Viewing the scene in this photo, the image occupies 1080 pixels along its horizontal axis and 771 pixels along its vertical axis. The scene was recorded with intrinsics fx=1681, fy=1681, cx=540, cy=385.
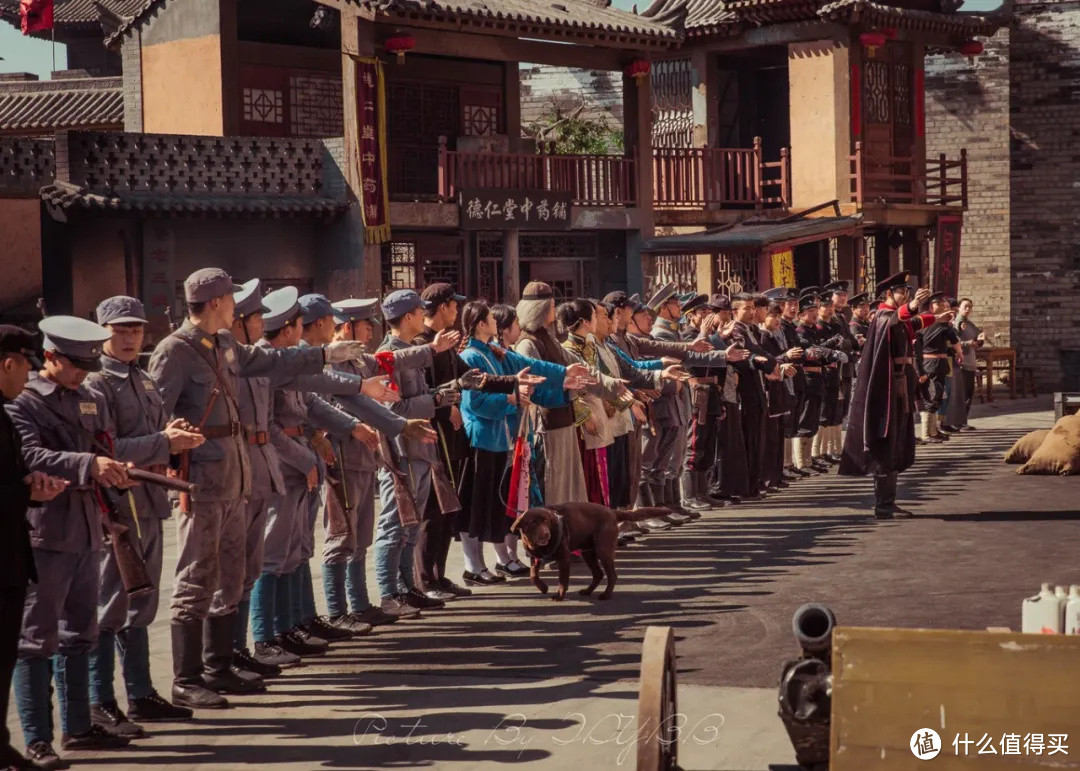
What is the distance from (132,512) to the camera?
23.9 feet

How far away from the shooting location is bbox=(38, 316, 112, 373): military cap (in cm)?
696

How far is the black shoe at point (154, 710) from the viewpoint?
748cm

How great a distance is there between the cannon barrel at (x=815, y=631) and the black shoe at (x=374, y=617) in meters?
4.53

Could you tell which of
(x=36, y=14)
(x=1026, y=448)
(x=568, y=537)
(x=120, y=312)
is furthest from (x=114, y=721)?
(x=36, y=14)

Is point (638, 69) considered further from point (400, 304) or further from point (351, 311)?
point (351, 311)

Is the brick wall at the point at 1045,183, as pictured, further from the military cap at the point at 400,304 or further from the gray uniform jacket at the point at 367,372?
the military cap at the point at 400,304

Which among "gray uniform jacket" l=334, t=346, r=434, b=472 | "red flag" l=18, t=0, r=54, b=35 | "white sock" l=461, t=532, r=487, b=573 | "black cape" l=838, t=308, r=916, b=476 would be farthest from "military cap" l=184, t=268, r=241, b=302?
"red flag" l=18, t=0, r=54, b=35

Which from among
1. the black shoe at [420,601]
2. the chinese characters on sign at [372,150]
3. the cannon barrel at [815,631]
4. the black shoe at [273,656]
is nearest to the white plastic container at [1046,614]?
the cannon barrel at [815,631]

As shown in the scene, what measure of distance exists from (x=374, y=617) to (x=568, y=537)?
1.27 metres

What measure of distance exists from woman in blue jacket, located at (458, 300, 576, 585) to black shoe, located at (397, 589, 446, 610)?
72 cm

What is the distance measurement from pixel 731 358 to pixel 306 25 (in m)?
11.6

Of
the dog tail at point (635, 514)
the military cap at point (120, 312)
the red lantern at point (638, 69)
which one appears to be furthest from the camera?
the red lantern at point (638, 69)

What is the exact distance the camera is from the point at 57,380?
23.0ft

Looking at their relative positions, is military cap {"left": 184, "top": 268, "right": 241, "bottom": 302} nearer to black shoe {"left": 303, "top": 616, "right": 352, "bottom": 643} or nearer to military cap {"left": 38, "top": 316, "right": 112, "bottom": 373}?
military cap {"left": 38, "top": 316, "right": 112, "bottom": 373}
